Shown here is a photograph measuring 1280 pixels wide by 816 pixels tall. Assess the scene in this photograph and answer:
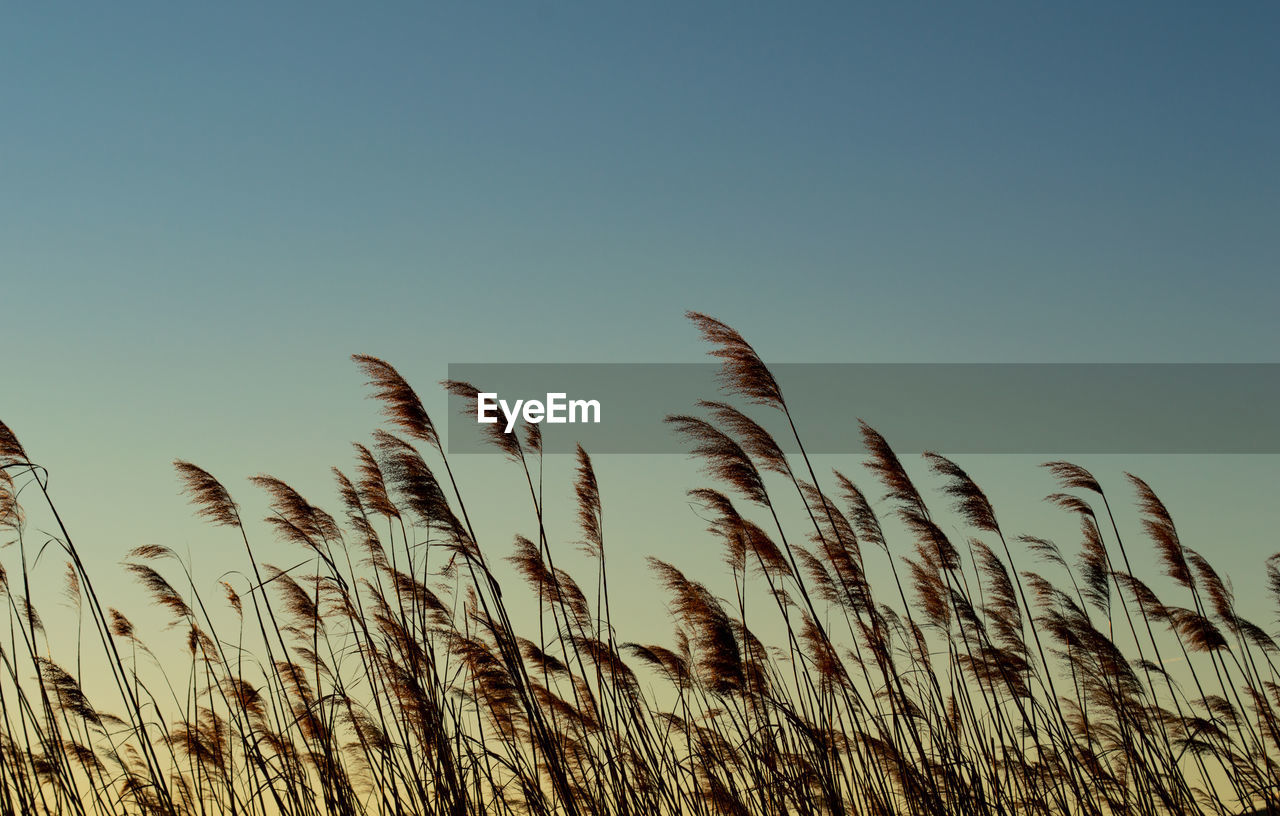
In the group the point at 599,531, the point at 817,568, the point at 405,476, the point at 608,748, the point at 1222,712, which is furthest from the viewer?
the point at 1222,712

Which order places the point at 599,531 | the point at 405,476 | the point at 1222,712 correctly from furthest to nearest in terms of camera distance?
the point at 1222,712 < the point at 599,531 < the point at 405,476

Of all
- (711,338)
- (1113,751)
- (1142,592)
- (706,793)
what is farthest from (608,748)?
(1142,592)

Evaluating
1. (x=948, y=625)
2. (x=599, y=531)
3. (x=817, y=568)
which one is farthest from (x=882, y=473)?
(x=599, y=531)

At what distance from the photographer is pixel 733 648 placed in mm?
4750

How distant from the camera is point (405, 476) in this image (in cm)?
467

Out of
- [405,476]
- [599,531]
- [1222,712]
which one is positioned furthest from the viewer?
[1222,712]

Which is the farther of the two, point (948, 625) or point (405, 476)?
point (948, 625)

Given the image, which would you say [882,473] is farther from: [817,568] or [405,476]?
[405,476]

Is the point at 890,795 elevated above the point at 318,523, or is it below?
below

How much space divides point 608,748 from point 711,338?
2.00m

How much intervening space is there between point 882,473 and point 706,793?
1863 millimetres

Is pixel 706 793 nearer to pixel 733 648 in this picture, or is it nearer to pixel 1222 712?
pixel 733 648

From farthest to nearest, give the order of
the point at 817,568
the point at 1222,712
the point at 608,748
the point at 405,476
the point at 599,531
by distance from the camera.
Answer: the point at 1222,712, the point at 817,568, the point at 599,531, the point at 608,748, the point at 405,476

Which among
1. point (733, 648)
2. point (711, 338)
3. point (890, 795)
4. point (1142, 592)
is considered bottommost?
point (890, 795)
